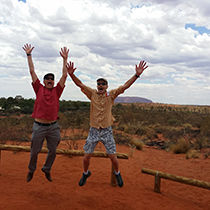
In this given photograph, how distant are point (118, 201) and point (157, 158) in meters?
5.67

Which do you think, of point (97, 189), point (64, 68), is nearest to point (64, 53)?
point (64, 68)

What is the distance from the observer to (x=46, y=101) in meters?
3.71

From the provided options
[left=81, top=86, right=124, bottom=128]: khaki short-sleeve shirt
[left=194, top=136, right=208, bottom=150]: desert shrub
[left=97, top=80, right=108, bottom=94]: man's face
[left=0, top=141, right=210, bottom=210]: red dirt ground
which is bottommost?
[left=0, top=141, right=210, bottom=210]: red dirt ground

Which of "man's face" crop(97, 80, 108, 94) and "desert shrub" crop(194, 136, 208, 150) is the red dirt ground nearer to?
"man's face" crop(97, 80, 108, 94)

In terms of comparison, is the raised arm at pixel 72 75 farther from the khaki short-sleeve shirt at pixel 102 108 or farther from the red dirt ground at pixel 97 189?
the red dirt ground at pixel 97 189

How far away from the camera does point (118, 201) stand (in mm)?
4363

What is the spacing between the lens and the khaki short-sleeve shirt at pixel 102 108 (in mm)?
3824

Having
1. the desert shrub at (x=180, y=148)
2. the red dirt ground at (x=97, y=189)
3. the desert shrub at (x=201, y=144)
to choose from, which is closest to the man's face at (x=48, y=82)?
the red dirt ground at (x=97, y=189)

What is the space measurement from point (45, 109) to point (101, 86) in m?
1.00

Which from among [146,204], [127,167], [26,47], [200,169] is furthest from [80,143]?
[26,47]

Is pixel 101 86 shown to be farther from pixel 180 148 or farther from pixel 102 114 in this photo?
pixel 180 148

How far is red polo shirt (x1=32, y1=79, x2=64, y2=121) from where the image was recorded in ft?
12.1

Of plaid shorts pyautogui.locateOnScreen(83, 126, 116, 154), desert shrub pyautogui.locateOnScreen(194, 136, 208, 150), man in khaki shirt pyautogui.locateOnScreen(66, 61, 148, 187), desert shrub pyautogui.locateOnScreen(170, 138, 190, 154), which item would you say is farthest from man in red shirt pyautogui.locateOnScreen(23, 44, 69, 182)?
desert shrub pyautogui.locateOnScreen(194, 136, 208, 150)

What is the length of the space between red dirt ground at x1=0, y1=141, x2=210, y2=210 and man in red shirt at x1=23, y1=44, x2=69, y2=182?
742mm
